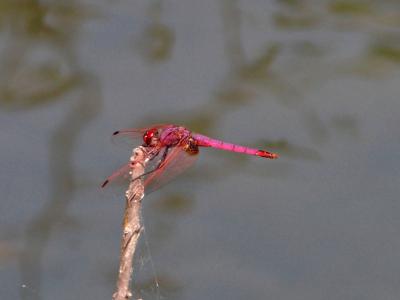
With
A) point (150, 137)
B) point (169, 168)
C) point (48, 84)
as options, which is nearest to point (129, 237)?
point (150, 137)

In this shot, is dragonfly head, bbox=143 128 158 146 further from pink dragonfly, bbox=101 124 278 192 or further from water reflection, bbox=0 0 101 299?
water reflection, bbox=0 0 101 299

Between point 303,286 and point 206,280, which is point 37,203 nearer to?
point 206,280

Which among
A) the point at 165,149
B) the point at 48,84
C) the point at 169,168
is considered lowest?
the point at 48,84

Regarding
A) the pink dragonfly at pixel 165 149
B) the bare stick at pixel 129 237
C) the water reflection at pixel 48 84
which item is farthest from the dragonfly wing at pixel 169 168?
the water reflection at pixel 48 84

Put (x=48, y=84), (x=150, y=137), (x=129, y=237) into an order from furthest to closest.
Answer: (x=48, y=84), (x=150, y=137), (x=129, y=237)

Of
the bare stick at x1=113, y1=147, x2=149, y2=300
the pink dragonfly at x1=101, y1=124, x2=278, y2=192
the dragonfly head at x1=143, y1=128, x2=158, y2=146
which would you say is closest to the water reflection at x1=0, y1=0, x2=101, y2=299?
Answer: the pink dragonfly at x1=101, y1=124, x2=278, y2=192

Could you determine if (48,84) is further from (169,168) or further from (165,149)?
(165,149)

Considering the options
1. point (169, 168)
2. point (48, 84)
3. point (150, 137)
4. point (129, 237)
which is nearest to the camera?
point (129, 237)
